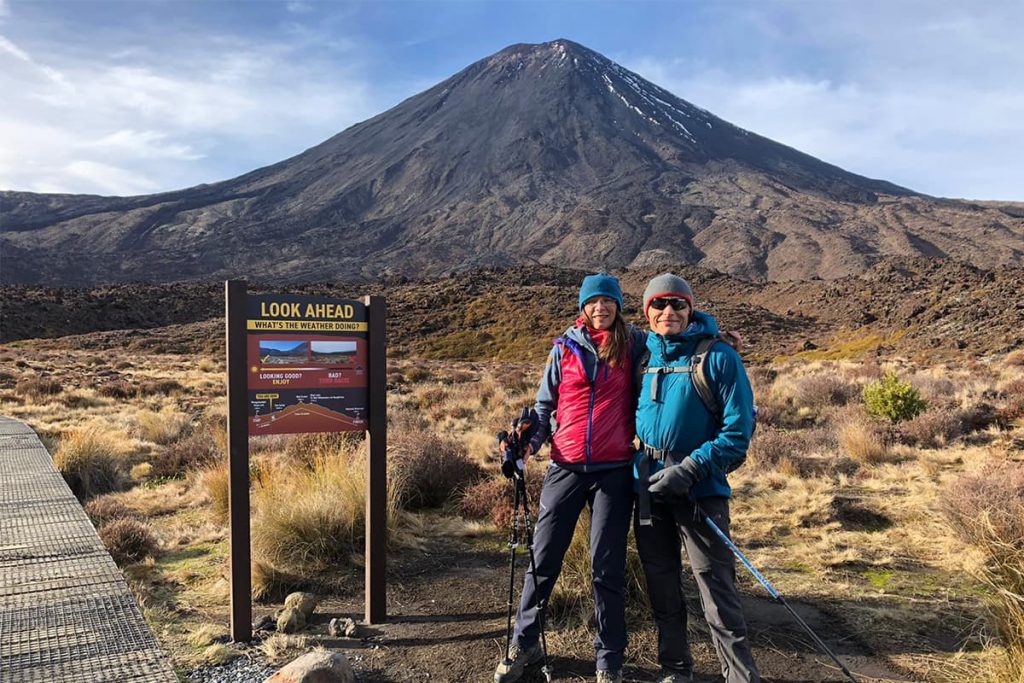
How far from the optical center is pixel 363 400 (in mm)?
3836

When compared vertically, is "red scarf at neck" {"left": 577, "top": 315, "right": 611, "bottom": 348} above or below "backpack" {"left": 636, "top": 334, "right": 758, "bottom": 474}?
above

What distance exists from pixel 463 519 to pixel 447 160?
4182 inches

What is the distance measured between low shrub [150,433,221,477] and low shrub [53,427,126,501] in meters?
0.41

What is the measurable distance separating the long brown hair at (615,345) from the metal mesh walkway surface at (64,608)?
221 cm

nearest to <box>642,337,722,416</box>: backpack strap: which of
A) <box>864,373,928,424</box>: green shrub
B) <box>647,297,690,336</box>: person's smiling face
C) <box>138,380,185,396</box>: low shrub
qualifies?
<box>647,297,690,336</box>: person's smiling face

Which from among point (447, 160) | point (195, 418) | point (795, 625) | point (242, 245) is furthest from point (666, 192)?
point (795, 625)

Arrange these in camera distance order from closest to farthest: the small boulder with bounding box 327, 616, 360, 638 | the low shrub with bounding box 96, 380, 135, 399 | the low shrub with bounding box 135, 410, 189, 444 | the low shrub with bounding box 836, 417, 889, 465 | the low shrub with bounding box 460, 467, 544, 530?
the small boulder with bounding box 327, 616, 360, 638 → the low shrub with bounding box 460, 467, 544, 530 → the low shrub with bounding box 836, 417, 889, 465 → the low shrub with bounding box 135, 410, 189, 444 → the low shrub with bounding box 96, 380, 135, 399

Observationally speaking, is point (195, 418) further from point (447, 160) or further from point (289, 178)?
point (289, 178)

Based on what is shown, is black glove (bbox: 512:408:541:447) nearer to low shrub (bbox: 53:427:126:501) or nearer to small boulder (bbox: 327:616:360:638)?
small boulder (bbox: 327:616:360:638)

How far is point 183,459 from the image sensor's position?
26.4 feet

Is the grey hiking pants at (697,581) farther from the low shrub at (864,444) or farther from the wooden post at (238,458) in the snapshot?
the low shrub at (864,444)

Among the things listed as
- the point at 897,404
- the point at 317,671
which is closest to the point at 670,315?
the point at 317,671

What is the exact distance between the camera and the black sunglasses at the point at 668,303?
2975mm

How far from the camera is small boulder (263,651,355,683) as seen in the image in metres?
2.83
